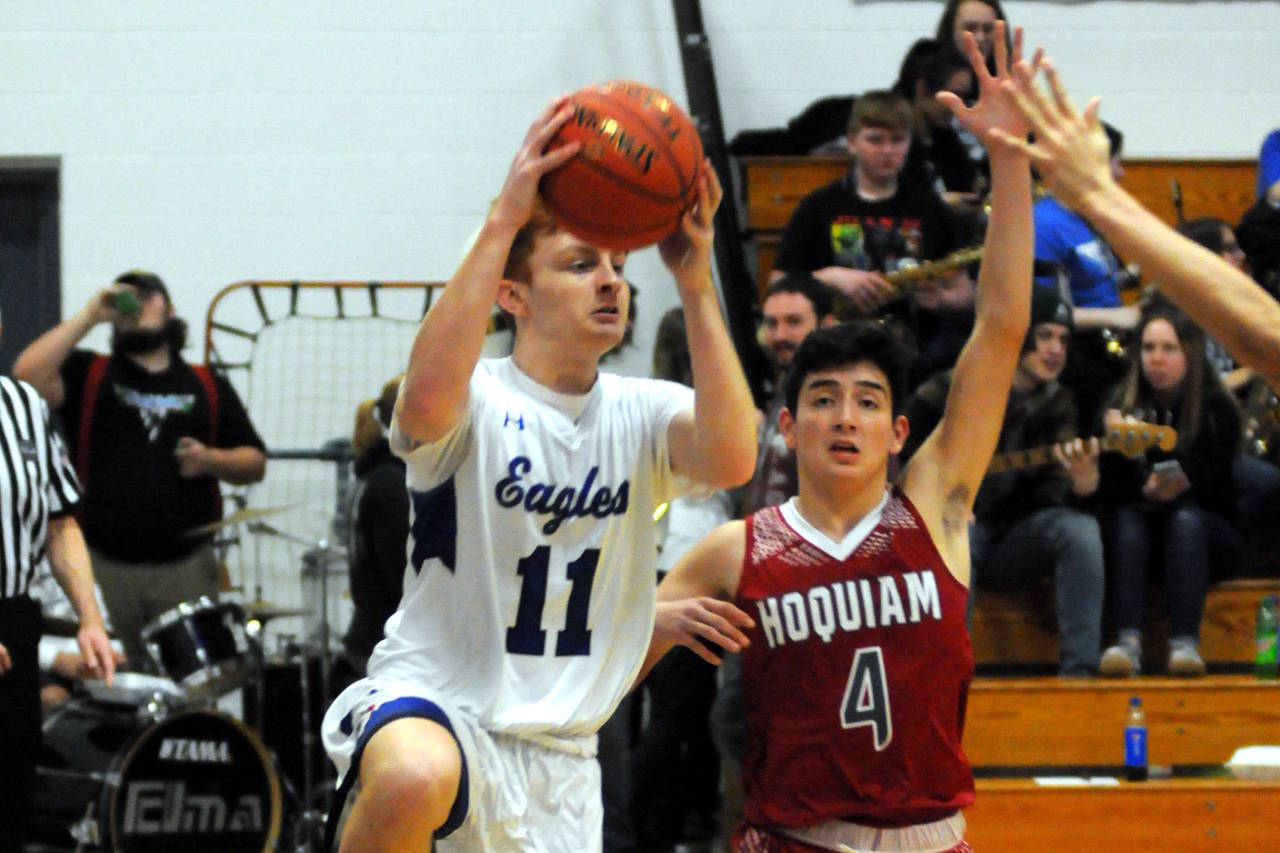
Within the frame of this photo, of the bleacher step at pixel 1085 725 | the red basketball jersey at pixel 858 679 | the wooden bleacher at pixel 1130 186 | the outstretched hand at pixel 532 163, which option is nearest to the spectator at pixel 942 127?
the wooden bleacher at pixel 1130 186

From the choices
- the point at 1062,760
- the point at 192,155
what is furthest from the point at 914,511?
the point at 192,155

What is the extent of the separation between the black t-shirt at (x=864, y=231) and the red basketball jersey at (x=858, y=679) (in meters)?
2.80

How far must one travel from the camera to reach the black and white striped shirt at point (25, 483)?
4.82 metres

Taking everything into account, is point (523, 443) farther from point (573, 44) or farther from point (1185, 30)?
point (1185, 30)

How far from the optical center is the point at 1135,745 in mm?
5707

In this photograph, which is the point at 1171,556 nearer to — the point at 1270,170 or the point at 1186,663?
the point at 1186,663

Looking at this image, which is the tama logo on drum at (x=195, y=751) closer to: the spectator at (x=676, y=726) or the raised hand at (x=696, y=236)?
the spectator at (x=676, y=726)

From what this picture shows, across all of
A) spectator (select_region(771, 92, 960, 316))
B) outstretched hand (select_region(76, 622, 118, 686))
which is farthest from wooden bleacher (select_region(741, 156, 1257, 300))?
outstretched hand (select_region(76, 622, 118, 686))

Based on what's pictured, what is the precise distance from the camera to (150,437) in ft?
22.2

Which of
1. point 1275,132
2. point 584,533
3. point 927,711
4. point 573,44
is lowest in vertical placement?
point 927,711

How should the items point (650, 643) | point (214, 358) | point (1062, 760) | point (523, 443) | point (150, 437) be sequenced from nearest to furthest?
1. point (523, 443)
2. point (650, 643)
3. point (1062, 760)
4. point (150, 437)
5. point (214, 358)

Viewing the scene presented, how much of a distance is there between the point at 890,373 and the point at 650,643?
0.88 metres

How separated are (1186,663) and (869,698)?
2850 millimetres

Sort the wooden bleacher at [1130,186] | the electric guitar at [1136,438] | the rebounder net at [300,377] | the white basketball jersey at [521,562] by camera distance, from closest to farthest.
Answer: the white basketball jersey at [521,562]
the electric guitar at [1136,438]
the wooden bleacher at [1130,186]
the rebounder net at [300,377]
